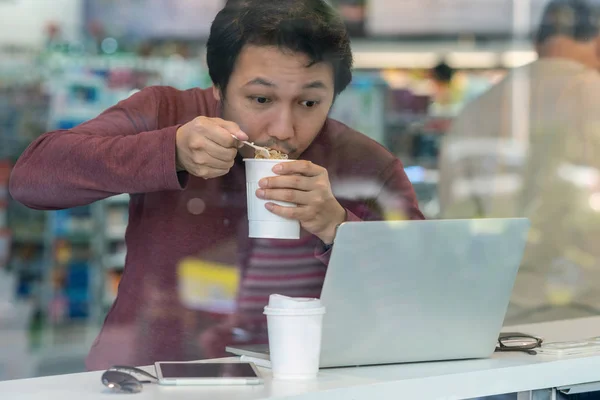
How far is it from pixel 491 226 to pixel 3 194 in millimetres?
1445

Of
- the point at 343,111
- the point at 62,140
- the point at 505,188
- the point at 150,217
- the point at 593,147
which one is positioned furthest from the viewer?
the point at 505,188

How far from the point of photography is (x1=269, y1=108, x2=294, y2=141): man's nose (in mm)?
2096

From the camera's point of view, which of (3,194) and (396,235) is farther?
(3,194)

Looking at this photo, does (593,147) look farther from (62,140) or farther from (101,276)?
(62,140)

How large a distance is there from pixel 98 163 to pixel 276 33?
590mm

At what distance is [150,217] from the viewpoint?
211cm

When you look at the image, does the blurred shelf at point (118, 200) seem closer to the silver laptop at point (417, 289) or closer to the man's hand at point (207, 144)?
the man's hand at point (207, 144)

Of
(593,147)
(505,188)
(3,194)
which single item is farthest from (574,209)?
(3,194)

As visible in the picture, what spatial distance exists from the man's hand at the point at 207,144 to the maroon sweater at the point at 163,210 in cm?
22

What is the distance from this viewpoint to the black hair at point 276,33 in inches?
84.1

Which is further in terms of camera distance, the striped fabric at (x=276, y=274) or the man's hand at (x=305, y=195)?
the striped fabric at (x=276, y=274)

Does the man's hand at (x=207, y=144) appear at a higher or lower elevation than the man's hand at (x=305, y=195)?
higher

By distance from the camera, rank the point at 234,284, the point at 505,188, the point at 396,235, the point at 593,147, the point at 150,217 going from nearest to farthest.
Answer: the point at 396,235 < the point at 150,217 < the point at 234,284 < the point at 593,147 < the point at 505,188

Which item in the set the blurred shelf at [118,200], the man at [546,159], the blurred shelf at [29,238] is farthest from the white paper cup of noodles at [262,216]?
the man at [546,159]
